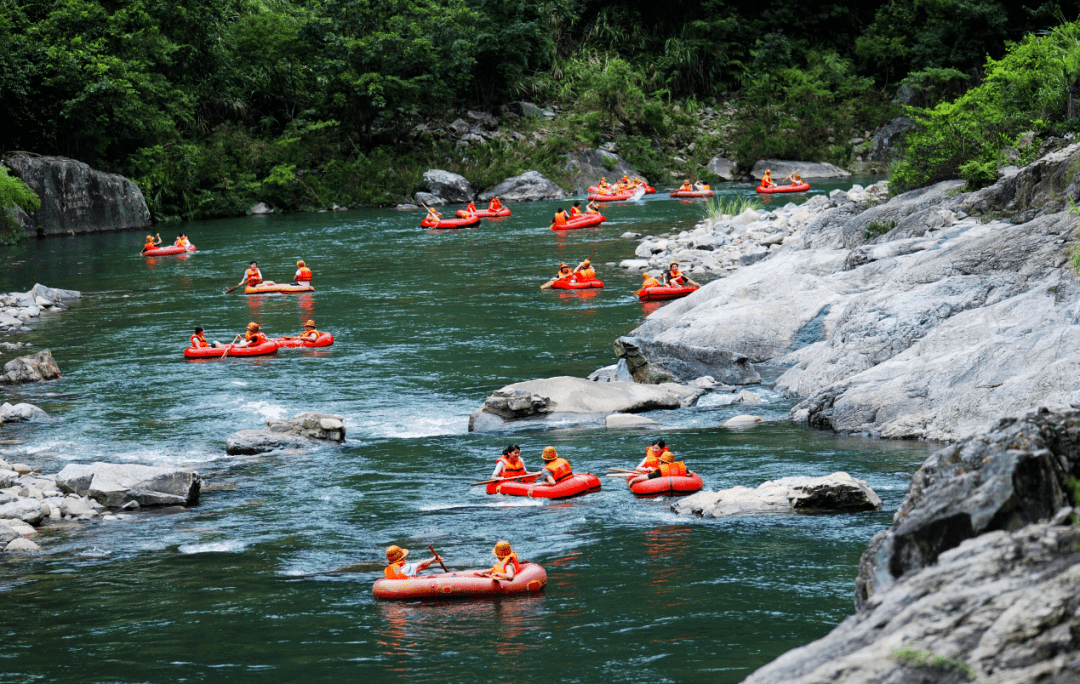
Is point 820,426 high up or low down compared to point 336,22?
down

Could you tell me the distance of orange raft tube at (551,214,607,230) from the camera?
1456 inches

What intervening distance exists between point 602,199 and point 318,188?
13.0m

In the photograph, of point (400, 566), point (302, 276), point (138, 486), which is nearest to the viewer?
point (400, 566)

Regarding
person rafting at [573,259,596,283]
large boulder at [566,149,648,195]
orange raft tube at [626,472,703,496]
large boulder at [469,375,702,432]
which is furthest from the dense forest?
orange raft tube at [626,472,703,496]

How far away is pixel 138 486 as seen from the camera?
12.6m

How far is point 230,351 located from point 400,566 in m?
11.9

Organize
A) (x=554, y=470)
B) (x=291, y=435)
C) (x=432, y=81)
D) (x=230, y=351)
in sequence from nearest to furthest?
(x=554, y=470) → (x=291, y=435) → (x=230, y=351) → (x=432, y=81)

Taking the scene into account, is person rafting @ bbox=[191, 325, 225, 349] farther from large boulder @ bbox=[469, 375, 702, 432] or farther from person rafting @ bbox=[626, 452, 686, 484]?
person rafting @ bbox=[626, 452, 686, 484]

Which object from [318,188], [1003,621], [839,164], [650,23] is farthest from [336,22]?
[1003,621]

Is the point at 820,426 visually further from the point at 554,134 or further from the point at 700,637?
the point at 554,134

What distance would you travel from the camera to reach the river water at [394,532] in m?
8.47

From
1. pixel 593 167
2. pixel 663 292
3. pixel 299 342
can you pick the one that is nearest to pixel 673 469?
pixel 299 342

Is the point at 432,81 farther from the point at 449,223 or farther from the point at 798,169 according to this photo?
the point at 798,169

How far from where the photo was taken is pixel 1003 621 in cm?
442
